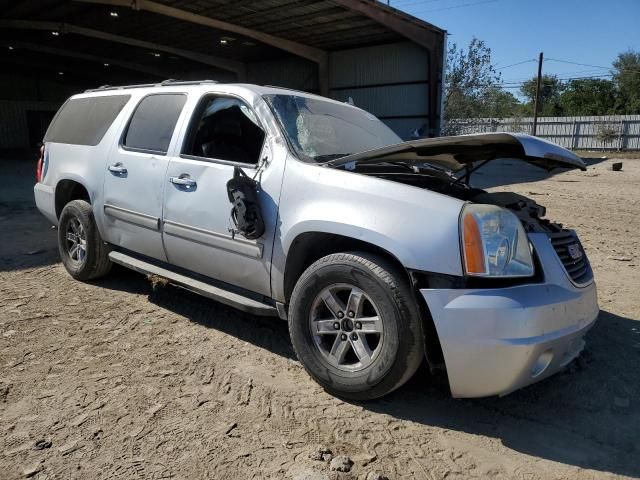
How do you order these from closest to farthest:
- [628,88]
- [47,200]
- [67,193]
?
[67,193] < [47,200] < [628,88]

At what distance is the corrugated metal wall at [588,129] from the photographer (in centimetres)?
3375

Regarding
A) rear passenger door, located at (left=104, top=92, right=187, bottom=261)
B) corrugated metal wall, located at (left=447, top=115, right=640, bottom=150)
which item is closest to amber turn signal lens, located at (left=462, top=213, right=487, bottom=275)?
rear passenger door, located at (left=104, top=92, right=187, bottom=261)

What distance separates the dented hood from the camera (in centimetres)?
282

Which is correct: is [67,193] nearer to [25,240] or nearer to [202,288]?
[25,240]

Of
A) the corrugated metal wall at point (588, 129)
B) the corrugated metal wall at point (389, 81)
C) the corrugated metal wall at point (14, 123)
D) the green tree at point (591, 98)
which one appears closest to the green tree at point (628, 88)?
the green tree at point (591, 98)

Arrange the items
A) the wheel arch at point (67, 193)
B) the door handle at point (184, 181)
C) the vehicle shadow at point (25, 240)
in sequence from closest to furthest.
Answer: the door handle at point (184, 181) < the wheel arch at point (67, 193) < the vehicle shadow at point (25, 240)

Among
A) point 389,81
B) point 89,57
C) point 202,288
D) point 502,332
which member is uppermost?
point 89,57

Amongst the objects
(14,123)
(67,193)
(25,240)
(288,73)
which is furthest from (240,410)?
(14,123)

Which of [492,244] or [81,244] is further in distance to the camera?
[81,244]

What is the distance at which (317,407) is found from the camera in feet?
9.80

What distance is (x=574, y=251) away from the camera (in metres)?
3.08

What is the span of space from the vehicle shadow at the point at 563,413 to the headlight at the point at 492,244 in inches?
35.3

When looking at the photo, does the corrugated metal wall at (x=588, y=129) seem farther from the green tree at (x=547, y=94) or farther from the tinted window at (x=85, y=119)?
the tinted window at (x=85, y=119)

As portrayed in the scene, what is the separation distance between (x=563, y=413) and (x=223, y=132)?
10.2 feet
